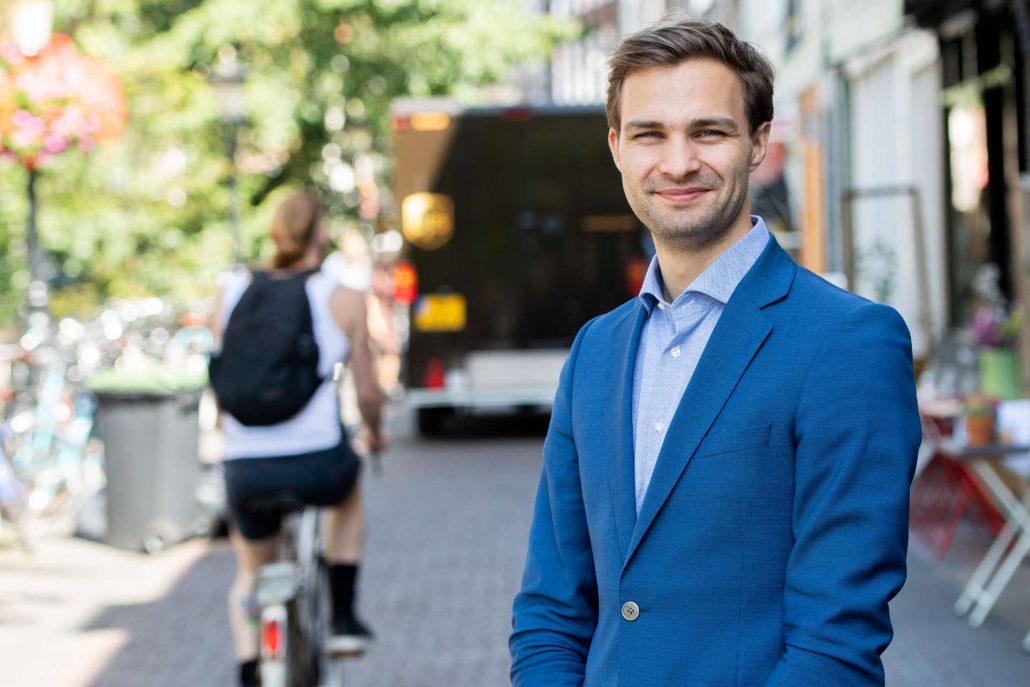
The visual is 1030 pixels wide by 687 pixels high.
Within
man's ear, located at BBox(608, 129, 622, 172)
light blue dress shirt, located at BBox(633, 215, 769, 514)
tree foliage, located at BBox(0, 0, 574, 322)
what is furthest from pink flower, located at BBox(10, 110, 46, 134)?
tree foliage, located at BBox(0, 0, 574, 322)

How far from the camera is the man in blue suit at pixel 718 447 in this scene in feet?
6.66

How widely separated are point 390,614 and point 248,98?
541 inches

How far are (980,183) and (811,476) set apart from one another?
11.5 meters

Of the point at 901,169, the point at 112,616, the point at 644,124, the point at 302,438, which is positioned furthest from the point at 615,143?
the point at 901,169

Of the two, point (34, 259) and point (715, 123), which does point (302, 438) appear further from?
point (34, 259)

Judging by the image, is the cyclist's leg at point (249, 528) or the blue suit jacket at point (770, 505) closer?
the blue suit jacket at point (770, 505)

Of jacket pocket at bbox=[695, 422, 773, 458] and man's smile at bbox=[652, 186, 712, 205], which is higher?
man's smile at bbox=[652, 186, 712, 205]

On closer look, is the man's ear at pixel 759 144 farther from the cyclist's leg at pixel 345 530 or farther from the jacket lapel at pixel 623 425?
Result: the cyclist's leg at pixel 345 530

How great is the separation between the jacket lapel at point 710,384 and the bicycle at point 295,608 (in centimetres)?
276

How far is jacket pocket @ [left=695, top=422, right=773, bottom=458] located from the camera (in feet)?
6.84

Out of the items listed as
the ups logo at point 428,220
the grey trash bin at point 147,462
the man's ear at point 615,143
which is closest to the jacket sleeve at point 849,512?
the man's ear at point 615,143

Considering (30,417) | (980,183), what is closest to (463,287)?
(980,183)

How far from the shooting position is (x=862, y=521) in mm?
2029

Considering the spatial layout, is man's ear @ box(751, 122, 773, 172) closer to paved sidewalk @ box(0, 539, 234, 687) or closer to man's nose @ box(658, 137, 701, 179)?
man's nose @ box(658, 137, 701, 179)
